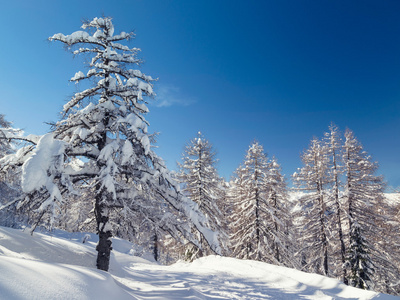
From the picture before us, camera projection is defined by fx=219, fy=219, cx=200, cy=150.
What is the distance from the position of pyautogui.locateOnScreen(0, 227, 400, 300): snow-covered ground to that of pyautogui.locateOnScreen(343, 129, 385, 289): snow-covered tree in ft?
31.9

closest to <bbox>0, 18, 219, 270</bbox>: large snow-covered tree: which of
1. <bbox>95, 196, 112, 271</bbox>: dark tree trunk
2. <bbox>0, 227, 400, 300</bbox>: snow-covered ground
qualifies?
<bbox>95, 196, 112, 271</bbox>: dark tree trunk

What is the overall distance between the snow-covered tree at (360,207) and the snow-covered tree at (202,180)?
9.82m

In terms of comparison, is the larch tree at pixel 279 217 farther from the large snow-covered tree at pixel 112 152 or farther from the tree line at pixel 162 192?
the large snow-covered tree at pixel 112 152

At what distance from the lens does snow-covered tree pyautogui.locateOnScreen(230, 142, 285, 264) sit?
1825 centimetres

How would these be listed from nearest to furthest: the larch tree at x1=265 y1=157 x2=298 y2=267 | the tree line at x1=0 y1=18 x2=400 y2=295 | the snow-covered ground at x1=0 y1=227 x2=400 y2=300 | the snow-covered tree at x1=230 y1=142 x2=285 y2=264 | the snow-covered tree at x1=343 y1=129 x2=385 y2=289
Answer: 1. the snow-covered ground at x1=0 y1=227 x2=400 y2=300
2. the tree line at x1=0 y1=18 x2=400 y2=295
3. the snow-covered tree at x1=343 y1=129 x2=385 y2=289
4. the snow-covered tree at x1=230 y1=142 x2=285 y2=264
5. the larch tree at x1=265 y1=157 x2=298 y2=267

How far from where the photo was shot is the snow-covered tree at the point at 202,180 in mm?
18578

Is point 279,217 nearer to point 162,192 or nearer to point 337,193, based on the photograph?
point 337,193

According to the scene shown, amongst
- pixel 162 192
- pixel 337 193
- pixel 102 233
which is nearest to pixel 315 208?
pixel 337 193

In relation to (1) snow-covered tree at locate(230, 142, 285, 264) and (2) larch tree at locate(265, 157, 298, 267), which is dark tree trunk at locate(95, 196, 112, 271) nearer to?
(1) snow-covered tree at locate(230, 142, 285, 264)

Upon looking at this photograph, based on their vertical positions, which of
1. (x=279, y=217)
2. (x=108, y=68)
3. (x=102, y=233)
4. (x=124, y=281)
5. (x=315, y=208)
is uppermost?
(x=108, y=68)

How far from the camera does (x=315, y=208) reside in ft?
62.7

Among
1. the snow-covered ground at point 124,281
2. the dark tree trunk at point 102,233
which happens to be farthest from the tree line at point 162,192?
the snow-covered ground at point 124,281

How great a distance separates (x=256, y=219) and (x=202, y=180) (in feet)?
18.4

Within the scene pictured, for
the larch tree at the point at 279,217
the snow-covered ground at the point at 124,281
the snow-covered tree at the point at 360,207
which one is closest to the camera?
the snow-covered ground at the point at 124,281
